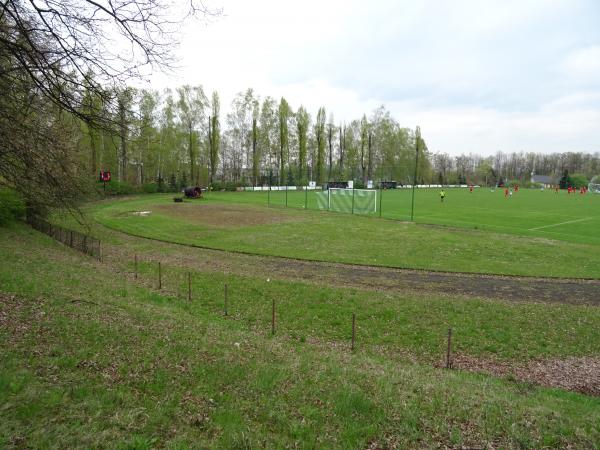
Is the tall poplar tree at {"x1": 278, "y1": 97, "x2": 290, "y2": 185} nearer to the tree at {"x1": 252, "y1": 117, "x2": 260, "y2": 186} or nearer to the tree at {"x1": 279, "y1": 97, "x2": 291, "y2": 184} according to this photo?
the tree at {"x1": 279, "y1": 97, "x2": 291, "y2": 184}

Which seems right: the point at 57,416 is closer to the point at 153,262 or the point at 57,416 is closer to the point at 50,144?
the point at 50,144

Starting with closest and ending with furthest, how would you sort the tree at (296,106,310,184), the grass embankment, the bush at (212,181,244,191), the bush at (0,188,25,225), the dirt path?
the grass embankment < the dirt path < the bush at (0,188,25,225) < the bush at (212,181,244,191) < the tree at (296,106,310,184)

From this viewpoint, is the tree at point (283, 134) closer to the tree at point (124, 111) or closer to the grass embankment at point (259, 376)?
the grass embankment at point (259, 376)

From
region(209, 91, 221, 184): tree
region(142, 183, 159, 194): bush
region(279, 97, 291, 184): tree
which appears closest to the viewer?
region(142, 183, 159, 194): bush

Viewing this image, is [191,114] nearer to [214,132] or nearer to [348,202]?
[214,132]

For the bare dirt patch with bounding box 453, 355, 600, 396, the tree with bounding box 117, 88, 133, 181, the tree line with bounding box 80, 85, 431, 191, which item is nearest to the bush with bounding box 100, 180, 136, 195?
the tree line with bounding box 80, 85, 431, 191

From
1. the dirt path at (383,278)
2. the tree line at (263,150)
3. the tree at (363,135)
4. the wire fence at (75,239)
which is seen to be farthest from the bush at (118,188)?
the tree at (363,135)

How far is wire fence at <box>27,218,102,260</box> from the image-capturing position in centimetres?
1962

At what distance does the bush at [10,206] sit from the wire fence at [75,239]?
65.1 inches

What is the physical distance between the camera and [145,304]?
11.5 meters

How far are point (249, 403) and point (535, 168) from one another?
7872 inches

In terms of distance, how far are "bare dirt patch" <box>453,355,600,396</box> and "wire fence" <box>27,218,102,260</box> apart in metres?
16.8

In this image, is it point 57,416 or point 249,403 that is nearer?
point 57,416

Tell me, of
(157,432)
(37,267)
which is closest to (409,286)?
(157,432)
